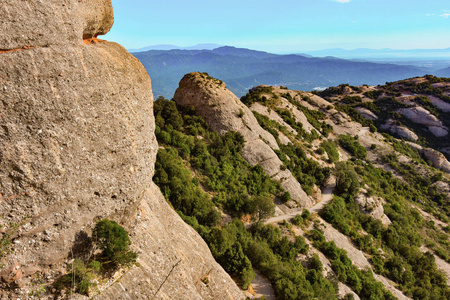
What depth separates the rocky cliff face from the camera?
8.94 m

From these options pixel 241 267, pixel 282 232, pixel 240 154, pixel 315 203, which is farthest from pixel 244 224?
pixel 315 203

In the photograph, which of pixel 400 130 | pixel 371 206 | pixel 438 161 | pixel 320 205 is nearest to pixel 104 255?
pixel 320 205

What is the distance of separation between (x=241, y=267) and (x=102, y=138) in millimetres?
14460

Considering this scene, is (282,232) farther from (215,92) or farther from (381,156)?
(381,156)

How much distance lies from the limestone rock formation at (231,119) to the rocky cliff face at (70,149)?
71.4 feet

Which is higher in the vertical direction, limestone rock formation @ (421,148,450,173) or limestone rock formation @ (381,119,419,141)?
limestone rock formation @ (381,119,419,141)

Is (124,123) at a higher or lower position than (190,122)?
higher

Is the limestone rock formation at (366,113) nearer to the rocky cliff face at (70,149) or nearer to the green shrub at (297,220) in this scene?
the green shrub at (297,220)

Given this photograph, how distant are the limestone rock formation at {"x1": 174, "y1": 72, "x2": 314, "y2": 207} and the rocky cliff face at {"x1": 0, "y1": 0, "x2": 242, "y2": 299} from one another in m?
21.8

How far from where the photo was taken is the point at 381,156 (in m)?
61.1

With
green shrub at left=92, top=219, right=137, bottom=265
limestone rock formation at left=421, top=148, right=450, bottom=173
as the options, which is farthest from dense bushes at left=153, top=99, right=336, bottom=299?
limestone rock formation at left=421, top=148, right=450, bottom=173

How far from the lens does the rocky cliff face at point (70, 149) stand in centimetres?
894

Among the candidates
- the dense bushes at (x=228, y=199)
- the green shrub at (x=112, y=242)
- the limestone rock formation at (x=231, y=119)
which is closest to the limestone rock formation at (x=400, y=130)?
the limestone rock formation at (x=231, y=119)

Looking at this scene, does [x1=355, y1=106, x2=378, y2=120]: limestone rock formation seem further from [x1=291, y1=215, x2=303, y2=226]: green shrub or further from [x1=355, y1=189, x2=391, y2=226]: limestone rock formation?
[x1=291, y1=215, x2=303, y2=226]: green shrub
